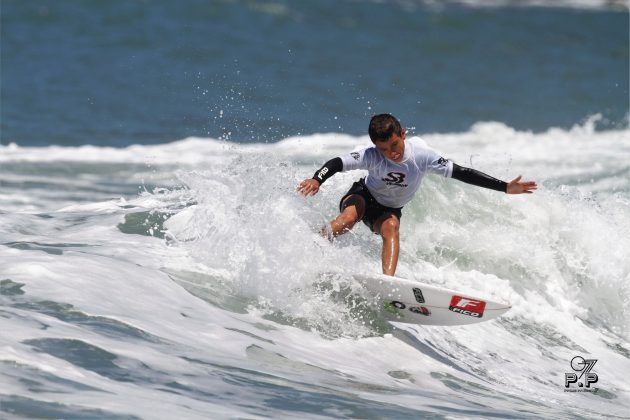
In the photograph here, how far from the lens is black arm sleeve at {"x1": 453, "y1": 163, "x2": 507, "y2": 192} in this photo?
7.51 meters

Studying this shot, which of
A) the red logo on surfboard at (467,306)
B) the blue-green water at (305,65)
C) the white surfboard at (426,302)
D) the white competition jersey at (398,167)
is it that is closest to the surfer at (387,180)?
the white competition jersey at (398,167)

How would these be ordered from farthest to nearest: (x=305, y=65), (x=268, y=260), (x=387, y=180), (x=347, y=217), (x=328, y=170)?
(x=305, y=65) → (x=387, y=180) → (x=347, y=217) → (x=328, y=170) → (x=268, y=260)

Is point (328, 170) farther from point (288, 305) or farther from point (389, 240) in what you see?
point (288, 305)

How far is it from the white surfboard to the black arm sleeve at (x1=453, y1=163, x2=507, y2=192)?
934 mm

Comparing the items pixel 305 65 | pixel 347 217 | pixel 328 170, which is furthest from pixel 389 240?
pixel 305 65

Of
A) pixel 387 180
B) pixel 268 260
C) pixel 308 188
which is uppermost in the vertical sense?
pixel 387 180

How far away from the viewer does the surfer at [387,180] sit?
7.34 m

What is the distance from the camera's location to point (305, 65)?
80.4 ft

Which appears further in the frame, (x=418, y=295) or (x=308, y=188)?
(x=308, y=188)

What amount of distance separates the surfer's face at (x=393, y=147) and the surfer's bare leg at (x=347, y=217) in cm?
48

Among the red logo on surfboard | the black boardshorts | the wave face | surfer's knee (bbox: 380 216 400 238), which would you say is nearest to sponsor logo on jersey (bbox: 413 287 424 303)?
the red logo on surfboard

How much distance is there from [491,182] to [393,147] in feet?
2.65

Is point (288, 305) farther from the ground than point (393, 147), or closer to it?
closer to it

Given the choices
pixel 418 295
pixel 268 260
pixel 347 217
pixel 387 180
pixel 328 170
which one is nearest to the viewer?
pixel 418 295
